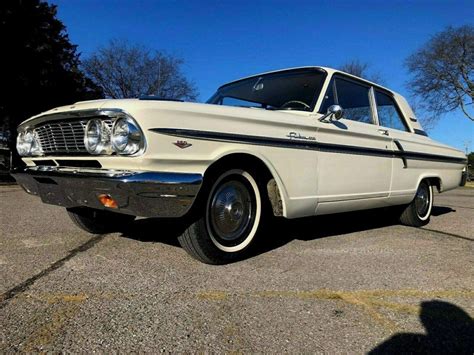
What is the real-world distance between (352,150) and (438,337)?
2315 mm

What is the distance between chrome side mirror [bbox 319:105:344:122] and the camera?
3.58m

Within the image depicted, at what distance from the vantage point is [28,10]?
1825 cm

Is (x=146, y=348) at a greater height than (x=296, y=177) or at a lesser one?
lesser

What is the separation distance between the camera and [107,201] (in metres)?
2.62

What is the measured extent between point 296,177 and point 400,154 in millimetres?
1906

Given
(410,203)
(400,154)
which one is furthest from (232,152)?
(410,203)

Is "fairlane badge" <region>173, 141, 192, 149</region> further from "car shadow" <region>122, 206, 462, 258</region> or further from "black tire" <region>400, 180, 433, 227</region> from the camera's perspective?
"black tire" <region>400, 180, 433, 227</region>

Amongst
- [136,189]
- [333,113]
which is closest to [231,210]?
[136,189]

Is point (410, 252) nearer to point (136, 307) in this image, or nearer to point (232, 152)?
point (232, 152)

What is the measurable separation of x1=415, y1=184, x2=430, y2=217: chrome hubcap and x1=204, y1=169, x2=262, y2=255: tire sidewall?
2.89 m

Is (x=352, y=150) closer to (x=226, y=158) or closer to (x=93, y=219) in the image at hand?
(x=226, y=158)

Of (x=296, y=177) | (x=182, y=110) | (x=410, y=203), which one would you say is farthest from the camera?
(x=410, y=203)

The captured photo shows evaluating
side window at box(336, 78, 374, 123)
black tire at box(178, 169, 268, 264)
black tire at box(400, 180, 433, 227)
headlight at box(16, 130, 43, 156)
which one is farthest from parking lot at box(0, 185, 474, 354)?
side window at box(336, 78, 374, 123)

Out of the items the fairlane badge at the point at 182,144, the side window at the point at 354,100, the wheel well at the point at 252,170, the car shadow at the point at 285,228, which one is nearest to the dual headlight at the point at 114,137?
the fairlane badge at the point at 182,144
